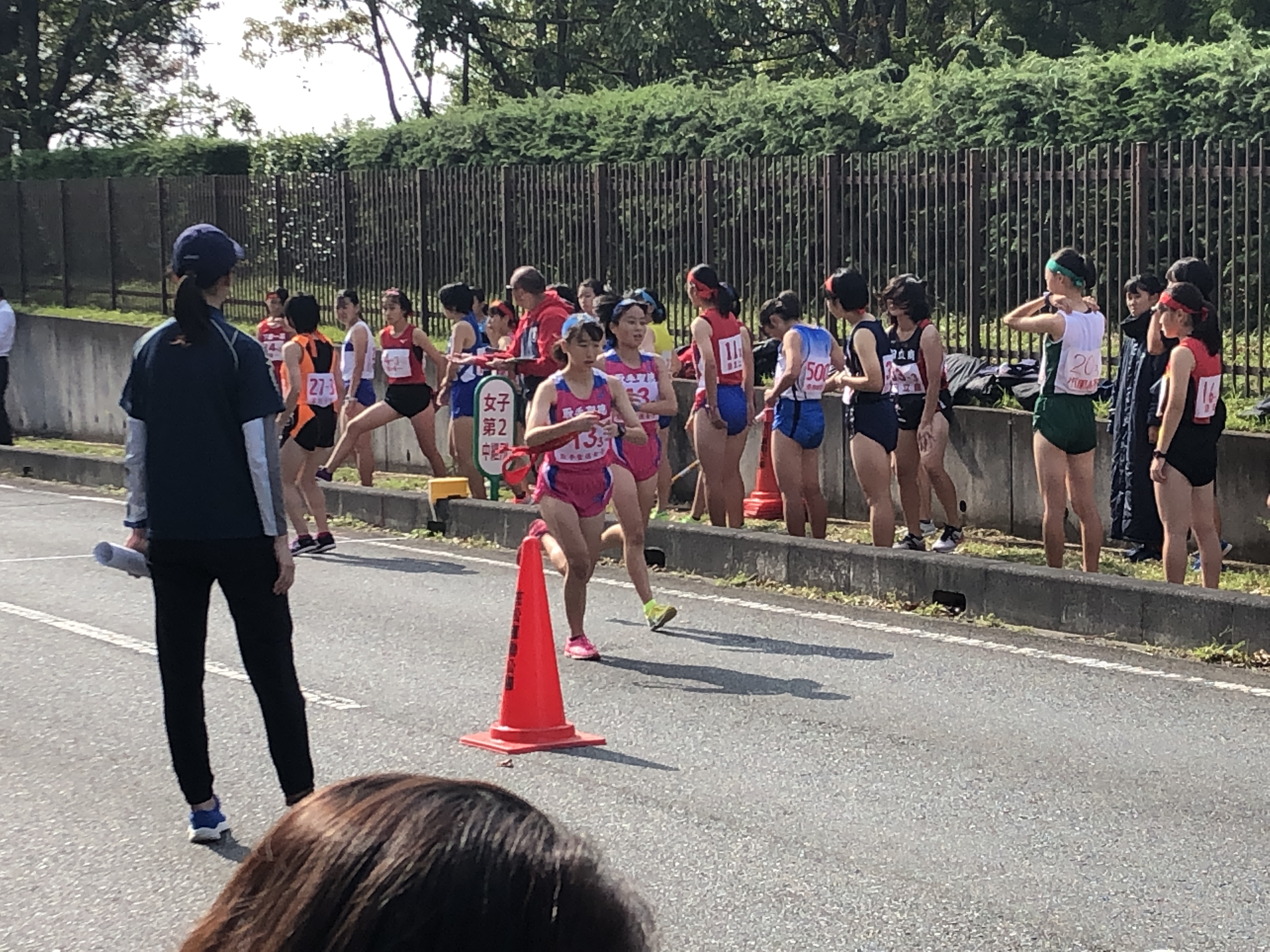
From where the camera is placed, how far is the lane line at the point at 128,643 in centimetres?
826

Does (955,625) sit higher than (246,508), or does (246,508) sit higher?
(246,508)

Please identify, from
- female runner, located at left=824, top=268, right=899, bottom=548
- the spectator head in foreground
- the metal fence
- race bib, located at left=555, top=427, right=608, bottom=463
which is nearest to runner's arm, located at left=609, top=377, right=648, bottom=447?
race bib, located at left=555, top=427, right=608, bottom=463

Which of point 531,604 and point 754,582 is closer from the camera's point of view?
point 531,604

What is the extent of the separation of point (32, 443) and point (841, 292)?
1536 centimetres

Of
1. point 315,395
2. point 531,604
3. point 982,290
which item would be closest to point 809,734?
point 531,604

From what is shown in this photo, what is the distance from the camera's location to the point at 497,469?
560 inches

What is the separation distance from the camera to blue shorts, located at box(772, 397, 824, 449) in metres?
11.8

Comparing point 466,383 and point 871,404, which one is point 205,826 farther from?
point 466,383

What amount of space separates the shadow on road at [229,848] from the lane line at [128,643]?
176 cm

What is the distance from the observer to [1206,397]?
9445mm

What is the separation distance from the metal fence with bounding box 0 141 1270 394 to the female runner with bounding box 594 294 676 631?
374 cm

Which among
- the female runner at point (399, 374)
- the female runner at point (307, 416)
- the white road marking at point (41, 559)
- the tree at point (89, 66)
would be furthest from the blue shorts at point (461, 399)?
the tree at point (89, 66)

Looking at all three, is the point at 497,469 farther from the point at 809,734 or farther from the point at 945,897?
the point at 945,897

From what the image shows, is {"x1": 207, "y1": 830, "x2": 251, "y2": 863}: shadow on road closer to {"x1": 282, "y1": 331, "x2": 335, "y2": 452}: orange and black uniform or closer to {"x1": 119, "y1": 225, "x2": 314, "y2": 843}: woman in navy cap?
{"x1": 119, "y1": 225, "x2": 314, "y2": 843}: woman in navy cap
